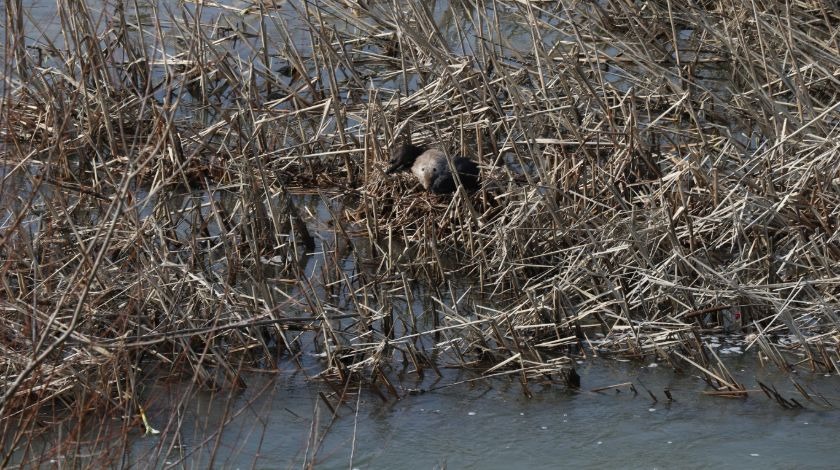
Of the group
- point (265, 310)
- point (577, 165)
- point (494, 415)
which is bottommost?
point (494, 415)

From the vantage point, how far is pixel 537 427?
466 cm

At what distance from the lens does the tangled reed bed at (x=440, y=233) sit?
190 inches

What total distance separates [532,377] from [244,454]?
1257 millimetres

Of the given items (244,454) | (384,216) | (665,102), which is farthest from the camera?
(665,102)

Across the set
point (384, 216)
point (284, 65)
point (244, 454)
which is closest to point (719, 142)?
point (384, 216)

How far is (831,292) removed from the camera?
5312mm

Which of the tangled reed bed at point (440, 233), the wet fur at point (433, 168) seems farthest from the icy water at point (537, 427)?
the wet fur at point (433, 168)

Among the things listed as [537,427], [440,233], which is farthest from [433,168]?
[537,427]

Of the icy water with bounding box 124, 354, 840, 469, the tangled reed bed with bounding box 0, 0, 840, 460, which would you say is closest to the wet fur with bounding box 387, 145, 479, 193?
the tangled reed bed with bounding box 0, 0, 840, 460

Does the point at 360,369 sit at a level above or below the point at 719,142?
below

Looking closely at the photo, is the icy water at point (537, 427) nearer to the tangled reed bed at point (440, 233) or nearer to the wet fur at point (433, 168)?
the tangled reed bed at point (440, 233)

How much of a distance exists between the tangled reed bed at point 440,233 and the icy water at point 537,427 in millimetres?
106

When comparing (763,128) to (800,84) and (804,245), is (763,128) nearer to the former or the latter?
(800,84)

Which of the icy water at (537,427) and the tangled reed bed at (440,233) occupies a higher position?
the tangled reed bed at (440,233)
